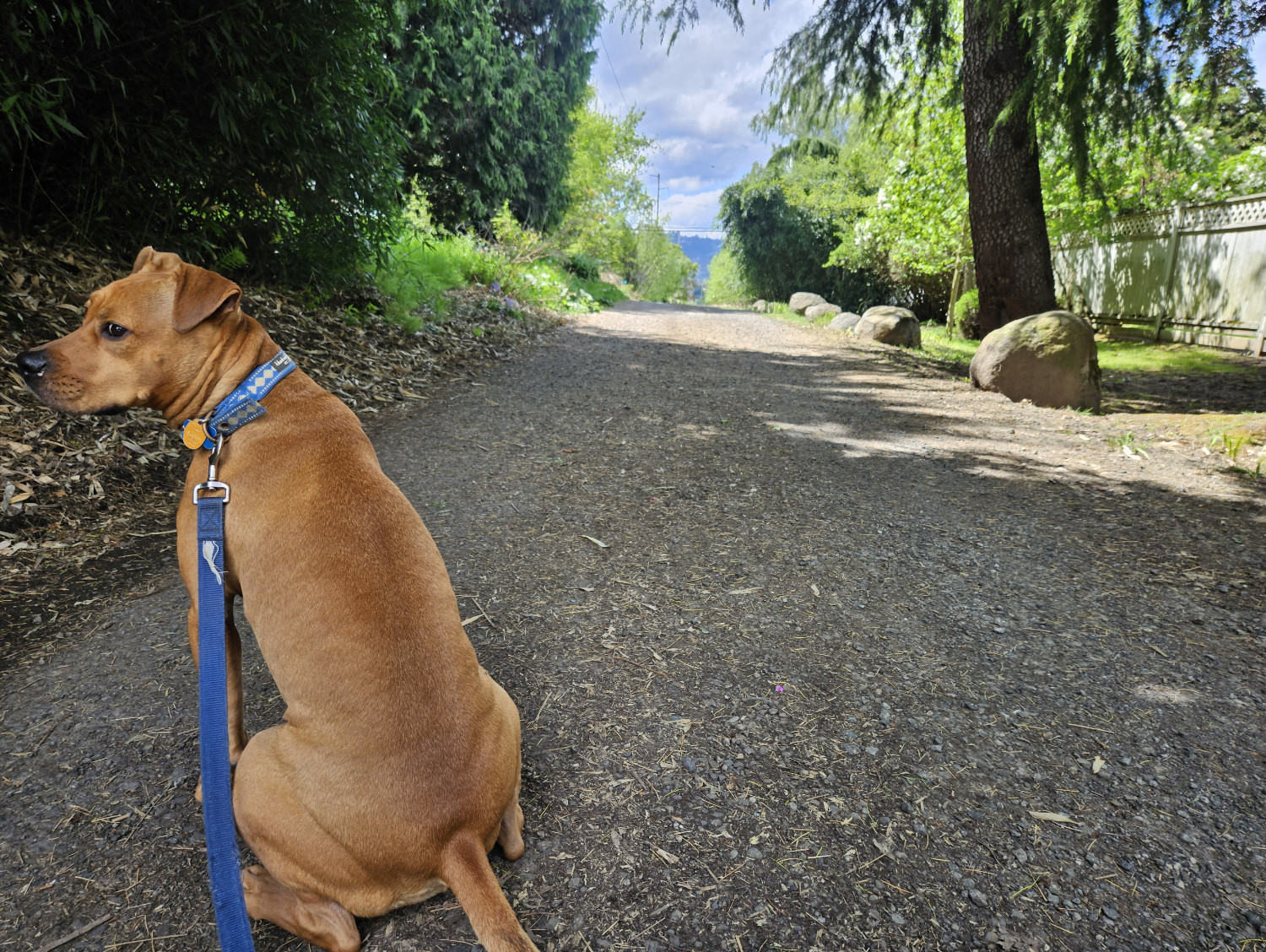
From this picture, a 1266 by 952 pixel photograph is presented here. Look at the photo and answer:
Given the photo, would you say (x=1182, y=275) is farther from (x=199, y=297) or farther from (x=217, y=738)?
(x=217, y=738)

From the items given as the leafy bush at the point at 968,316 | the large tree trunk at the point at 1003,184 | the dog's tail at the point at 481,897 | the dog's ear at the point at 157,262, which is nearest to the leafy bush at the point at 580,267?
the leafy bush at the point at 968,316

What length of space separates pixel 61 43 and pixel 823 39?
8.21 metres

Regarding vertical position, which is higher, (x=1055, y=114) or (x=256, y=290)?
(x=1055, y=114)

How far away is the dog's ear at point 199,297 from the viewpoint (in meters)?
1.95

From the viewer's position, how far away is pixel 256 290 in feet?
20.6

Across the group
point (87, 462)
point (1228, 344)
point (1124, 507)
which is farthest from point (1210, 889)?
point (1228, 344)

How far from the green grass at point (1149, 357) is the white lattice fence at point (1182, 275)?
0.44 metres

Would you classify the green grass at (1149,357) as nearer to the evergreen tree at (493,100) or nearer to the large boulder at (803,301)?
the large boulder at (803,301)

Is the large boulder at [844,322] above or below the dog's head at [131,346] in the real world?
below

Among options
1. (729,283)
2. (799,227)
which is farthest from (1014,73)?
(729,283)

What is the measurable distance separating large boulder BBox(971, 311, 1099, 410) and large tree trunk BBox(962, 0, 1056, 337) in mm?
977

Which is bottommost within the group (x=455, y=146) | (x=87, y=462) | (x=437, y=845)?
(x=437, y=845)

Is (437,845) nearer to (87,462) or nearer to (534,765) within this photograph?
(534,765)

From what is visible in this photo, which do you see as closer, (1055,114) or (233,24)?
(233,24)
